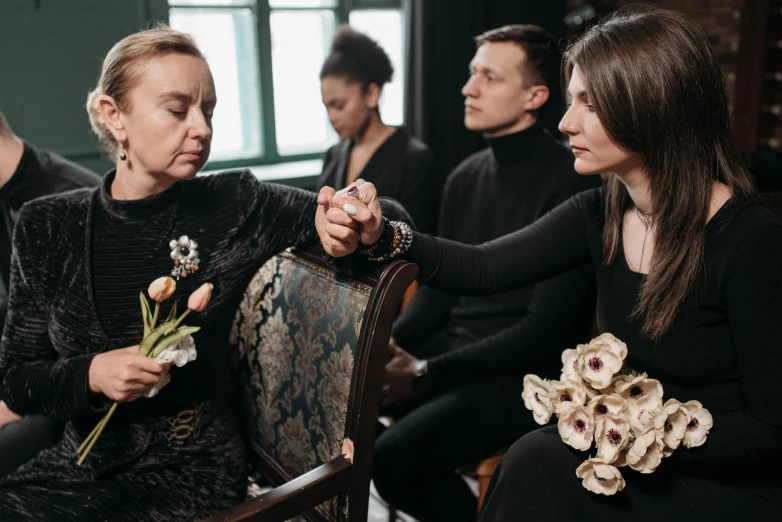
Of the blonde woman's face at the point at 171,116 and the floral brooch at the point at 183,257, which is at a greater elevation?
the blonde woman's face at the point at 171,116

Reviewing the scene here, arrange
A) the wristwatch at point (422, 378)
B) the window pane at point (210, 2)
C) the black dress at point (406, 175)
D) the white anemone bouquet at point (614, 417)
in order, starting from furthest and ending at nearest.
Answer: the window pane at point (210, 2)
the black dress at point (406, 175)
the wristwatch at point (422, 378)
the white anemone bouquet at point (614, 417)

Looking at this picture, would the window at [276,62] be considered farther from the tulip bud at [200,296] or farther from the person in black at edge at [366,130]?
the tulip bud at [200,296]

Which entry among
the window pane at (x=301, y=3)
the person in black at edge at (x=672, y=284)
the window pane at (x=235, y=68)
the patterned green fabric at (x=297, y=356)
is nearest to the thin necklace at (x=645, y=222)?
the person in black at edge at (x=672, y=284)

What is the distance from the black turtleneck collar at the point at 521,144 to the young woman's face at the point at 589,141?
89 centimetres

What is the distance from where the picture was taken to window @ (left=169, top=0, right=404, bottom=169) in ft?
12.8

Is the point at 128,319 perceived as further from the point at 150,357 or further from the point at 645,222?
the point at 645,222

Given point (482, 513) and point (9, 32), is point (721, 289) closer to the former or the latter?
point (482, 513)

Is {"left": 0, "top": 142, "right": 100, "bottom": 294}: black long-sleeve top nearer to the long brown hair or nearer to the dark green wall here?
the dark green wall

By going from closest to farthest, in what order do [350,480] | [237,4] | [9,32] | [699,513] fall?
[699,513], [350,480], [9,32], [237,4]

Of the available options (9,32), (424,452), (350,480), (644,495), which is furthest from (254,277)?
(9,32)

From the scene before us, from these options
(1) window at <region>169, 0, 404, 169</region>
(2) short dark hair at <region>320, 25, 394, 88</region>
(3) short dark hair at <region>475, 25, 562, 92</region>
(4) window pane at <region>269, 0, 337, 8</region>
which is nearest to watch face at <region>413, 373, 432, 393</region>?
(3) short dark hair at <region>475, 25, 562, 92</region>

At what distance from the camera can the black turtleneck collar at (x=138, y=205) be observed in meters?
1.41

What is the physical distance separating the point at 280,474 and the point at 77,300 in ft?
1.82

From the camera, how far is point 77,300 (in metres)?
1.39
